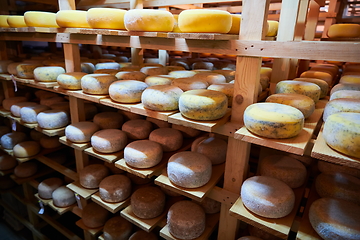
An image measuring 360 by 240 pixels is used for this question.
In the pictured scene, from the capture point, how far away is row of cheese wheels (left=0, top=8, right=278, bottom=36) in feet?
4.36

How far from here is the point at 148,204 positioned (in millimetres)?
1914

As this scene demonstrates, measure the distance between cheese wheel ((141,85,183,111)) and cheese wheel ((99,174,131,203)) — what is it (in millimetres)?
900

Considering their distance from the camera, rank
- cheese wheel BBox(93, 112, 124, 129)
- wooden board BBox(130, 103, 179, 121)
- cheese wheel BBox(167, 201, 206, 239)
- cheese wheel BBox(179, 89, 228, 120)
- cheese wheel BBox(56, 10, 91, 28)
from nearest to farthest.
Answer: cheese wheel BBox(179, 89, 228, 120)
wooden board BBox(130, 103, 179, 121)
cheese wheel BBox(167, 201, 206, 239)
cheese wheel BBox(56, 10, 91, 28)
cheese wheel BBox(93, 112, 124, 129)

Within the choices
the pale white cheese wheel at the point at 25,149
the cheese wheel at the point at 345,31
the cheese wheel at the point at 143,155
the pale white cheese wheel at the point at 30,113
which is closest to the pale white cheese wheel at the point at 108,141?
the cheese wheel at the point at 143,155

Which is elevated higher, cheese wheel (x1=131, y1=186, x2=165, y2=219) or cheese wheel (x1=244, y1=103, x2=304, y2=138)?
cheese wheel (x1=244, y1=103, x2=304, y2=138)

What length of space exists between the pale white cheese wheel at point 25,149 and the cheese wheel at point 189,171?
2179 mm

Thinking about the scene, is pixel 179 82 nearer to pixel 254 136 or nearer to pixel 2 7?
pixel 254 136

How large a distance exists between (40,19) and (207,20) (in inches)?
66.8

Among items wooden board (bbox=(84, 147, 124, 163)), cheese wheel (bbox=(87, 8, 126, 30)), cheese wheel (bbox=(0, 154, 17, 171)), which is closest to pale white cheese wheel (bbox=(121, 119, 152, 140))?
wooden board (bbox=(84, 147, 124, 163))

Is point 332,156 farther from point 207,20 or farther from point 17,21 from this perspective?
point 17,21

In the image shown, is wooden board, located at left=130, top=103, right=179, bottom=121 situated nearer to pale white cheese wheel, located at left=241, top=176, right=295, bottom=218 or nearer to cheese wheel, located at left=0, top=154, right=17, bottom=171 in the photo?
pale white cheese wheel, located at left=241, top=176, right=295, bottom=218

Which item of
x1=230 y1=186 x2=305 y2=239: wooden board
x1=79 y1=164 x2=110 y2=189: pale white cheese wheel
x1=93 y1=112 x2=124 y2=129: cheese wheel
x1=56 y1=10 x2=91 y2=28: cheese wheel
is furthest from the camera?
x1=93 y1=112 x2=124 y2=129: cheese wheel

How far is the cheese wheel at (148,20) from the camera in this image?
1520 mm

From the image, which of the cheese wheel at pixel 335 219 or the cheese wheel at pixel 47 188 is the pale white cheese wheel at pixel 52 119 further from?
the cheese wheel at pixel 335 219
